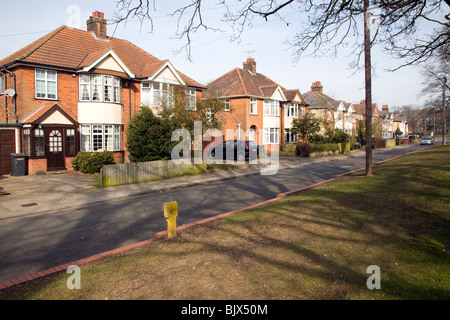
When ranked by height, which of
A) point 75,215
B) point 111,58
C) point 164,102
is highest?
point 111,58

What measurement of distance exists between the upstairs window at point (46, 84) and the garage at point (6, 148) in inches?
109

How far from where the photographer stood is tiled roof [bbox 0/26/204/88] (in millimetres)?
20464

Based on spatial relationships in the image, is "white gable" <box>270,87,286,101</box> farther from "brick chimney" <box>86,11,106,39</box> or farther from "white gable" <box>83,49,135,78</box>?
"white gable" <box>83,49,135,78</box>

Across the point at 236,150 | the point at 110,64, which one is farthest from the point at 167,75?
the point at 236,150

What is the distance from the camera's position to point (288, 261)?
516 centimetres

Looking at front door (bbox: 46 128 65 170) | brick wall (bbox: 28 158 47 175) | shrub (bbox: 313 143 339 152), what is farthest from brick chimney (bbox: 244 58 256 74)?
brick wall (bbox: 28 158 47 175)

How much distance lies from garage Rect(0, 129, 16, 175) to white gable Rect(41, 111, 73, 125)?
2119 millimetres

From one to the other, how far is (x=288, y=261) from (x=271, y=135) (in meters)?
34.4

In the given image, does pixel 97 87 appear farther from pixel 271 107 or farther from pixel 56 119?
pixel 271 107

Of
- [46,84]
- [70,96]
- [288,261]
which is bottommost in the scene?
[288,261]

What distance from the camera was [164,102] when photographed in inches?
802

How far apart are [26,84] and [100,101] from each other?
14.1 ft

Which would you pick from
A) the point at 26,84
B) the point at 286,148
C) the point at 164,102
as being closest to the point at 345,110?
the point at 286,148
